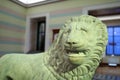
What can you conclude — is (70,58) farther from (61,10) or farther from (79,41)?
(61,10)

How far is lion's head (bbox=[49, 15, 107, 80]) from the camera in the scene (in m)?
0.48

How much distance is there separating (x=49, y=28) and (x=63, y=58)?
237 cm

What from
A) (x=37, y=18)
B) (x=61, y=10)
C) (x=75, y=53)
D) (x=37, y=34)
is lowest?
(x=75, y=53)

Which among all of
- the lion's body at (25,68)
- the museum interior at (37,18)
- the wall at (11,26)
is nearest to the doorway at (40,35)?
the museum interior at (37,18)

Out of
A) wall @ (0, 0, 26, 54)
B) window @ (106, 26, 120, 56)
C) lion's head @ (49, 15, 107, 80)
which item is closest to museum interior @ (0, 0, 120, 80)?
wall @ (0, 0, 26, 54)

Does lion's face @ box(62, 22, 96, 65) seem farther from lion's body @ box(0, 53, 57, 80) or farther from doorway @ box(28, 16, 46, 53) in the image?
doorway @ box(28, 16, 46, 53)

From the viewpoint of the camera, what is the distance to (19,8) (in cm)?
310

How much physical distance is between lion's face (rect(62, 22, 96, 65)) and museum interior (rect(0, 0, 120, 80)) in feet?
6.54

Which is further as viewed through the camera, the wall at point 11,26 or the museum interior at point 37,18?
the wall at point 11,26

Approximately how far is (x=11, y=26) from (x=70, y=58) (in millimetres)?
2660

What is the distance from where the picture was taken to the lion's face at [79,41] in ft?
1.56

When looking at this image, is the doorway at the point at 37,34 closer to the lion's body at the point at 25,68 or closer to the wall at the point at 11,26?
the wall at the point at 11,26

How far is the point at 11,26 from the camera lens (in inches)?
115

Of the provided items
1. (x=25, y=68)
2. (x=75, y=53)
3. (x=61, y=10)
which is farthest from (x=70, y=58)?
(x=61, y=10)
